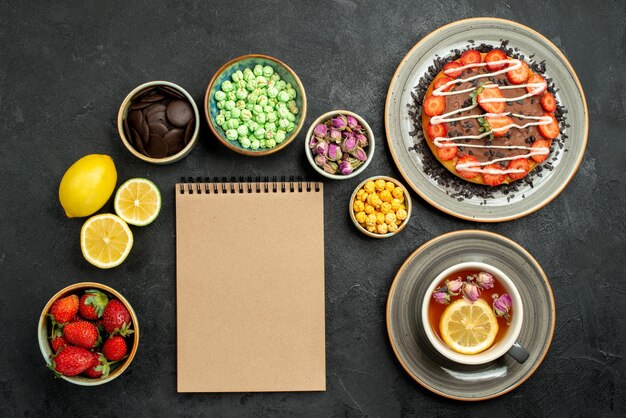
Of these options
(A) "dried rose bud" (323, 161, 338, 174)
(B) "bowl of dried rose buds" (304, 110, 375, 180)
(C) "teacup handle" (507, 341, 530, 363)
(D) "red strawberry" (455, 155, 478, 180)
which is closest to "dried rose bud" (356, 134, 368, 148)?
(B) "bowl of dried rose buds" (304, 110, 375, 180)

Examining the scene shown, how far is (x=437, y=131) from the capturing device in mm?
1704

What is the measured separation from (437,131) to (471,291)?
0.53m

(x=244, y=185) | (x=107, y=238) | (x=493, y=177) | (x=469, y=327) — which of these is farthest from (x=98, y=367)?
(x=493, y=177)

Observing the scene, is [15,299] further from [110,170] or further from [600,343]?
[600,343]

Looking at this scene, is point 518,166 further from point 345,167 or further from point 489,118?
point 345,167

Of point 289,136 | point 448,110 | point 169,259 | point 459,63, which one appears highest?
point 459,63

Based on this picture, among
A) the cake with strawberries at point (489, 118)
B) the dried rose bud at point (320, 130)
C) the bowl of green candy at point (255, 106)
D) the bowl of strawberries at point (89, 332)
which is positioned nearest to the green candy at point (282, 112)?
the bowl of green candy at point (255, 106)

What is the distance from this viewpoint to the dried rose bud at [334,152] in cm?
170

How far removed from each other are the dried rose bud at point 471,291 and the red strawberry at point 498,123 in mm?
504

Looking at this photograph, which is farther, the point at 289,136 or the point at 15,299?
the point at 15,299

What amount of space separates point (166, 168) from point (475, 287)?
1.12 meters

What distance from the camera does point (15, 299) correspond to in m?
1.81

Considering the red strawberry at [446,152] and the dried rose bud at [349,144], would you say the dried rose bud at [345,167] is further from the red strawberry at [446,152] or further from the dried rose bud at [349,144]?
the red strawberry at [446,152]

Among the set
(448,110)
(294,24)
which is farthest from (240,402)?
(294,24)
